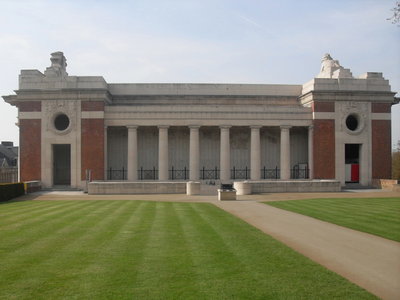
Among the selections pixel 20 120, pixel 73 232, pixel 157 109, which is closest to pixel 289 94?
pixel 157 109

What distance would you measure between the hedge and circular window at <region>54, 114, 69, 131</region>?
1254 centimetres

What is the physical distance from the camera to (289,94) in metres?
48.6

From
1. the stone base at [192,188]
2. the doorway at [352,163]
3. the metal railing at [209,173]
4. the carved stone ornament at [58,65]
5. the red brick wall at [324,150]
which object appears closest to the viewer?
the stone base at [192,188]

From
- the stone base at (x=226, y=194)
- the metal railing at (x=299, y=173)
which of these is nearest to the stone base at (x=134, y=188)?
the stone base at (x=226, y=194)

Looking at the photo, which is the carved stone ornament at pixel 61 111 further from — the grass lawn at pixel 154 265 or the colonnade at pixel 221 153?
the grass lawn at pixel 154 265

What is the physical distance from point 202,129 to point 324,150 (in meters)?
13.8

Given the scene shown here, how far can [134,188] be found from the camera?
35625 millimetres

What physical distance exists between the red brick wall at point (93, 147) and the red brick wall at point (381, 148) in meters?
29.7

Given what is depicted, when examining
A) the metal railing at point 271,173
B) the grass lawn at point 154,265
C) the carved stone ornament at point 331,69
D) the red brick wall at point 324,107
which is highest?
the carved stone ornament at point 331,69

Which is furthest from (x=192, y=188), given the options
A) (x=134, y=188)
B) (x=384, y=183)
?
(x=384, y=183)

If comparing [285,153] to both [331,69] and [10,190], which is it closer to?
[331,69]

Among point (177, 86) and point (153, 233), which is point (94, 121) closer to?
point (177, 86)

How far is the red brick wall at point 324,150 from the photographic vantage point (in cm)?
4356

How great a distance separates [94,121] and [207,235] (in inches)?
1247
